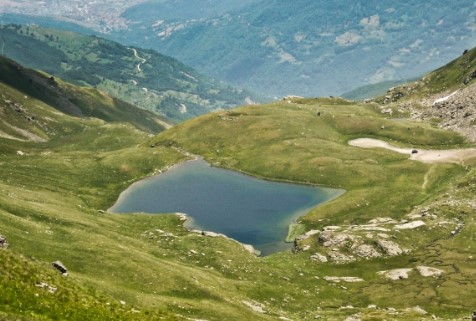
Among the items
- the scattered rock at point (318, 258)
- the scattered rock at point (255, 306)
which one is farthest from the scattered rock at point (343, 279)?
the scattered rock at point (255, 306)

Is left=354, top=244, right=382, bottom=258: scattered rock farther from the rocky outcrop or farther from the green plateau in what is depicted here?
the rocky outcrop

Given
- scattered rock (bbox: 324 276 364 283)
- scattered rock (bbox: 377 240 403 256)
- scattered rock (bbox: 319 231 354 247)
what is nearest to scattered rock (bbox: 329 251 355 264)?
scattered rock (bbox: 319 231 354 247)

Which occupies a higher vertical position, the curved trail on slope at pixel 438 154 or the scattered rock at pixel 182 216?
the curved trail on slope at pixel 438 154

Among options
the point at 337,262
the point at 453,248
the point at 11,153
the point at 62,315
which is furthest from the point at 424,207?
the point at 11,153

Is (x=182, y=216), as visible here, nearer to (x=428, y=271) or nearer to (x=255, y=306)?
(x=428, y=271)

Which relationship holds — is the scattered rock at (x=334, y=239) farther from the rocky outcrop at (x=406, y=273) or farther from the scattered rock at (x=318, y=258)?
the rocky outcrop at (x=406, y=273)
